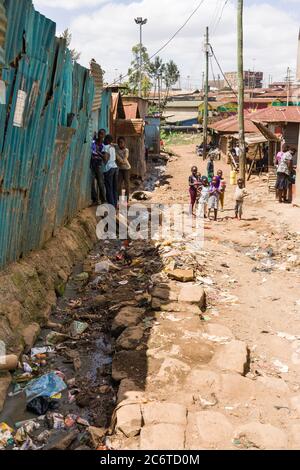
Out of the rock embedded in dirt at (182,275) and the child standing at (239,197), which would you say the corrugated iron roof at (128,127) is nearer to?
the child standing at (239,197)

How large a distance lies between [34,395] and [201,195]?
7.51m

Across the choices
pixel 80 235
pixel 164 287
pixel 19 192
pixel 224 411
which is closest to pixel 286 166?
pixel 80 235

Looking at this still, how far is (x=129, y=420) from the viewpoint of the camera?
322cm

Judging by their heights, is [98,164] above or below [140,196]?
above

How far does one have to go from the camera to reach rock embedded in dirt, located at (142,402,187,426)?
325 cm

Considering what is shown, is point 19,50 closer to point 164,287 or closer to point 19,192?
point 19,192

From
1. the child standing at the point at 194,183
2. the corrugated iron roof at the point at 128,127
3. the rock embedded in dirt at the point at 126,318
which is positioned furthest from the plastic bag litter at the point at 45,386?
the corrugated iron roof at the point at 128,127

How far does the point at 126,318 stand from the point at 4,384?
60.3 inches

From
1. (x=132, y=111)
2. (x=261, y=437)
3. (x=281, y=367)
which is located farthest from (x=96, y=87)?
(x=132, y=111)

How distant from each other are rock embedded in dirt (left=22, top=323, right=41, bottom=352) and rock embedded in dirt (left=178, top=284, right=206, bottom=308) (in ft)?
5.33

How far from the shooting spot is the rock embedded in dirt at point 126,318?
482 cm

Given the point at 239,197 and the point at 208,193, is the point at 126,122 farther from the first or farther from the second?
the point at 239,197

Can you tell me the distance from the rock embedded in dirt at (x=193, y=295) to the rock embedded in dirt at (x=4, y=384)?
2.18m

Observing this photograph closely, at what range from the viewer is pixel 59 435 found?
11.0ft
